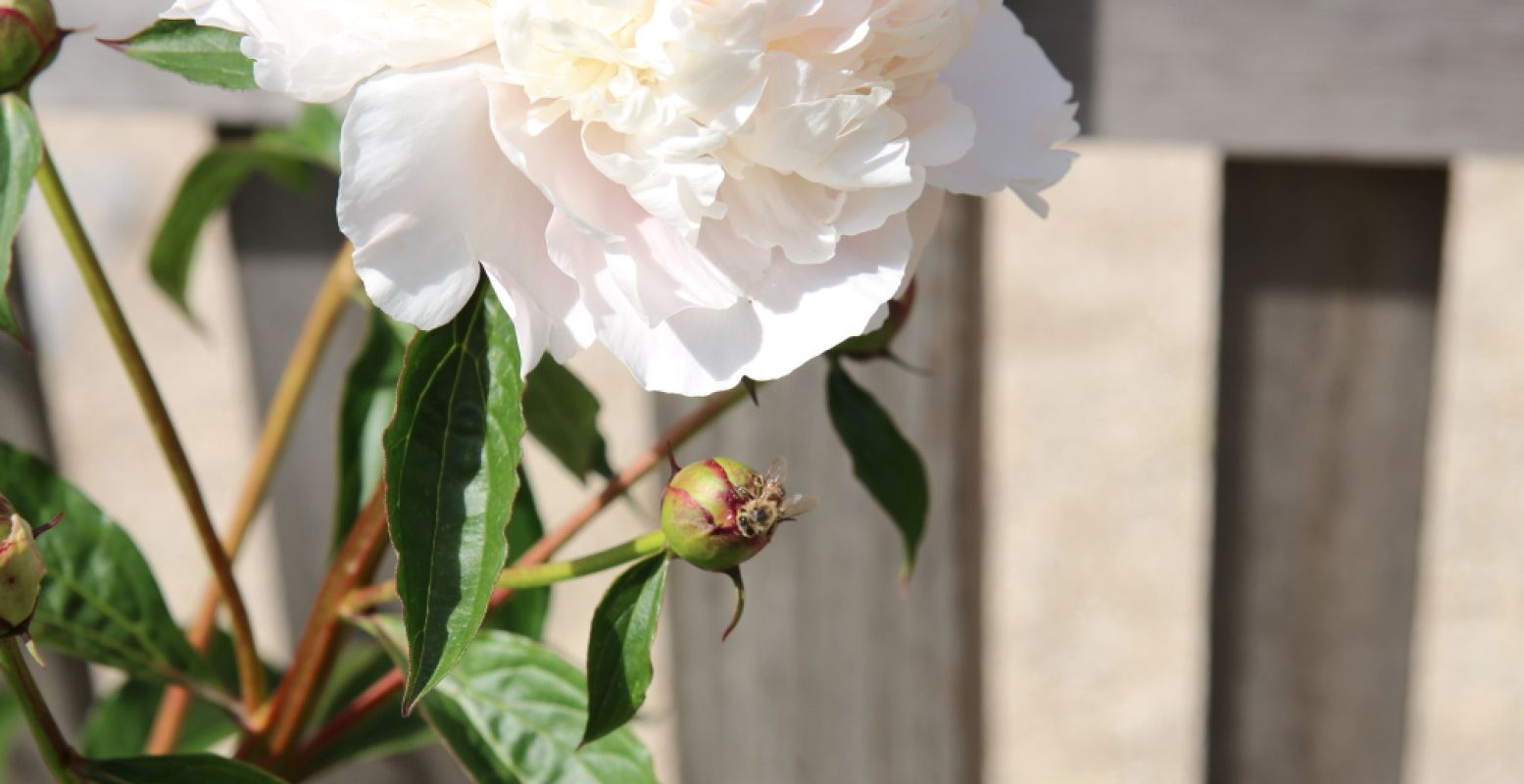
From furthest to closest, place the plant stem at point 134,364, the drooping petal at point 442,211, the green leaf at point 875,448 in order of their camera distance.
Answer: the green leaf at point 875,448
the plant stem at point 134,364
the drooping petal at point 442,211

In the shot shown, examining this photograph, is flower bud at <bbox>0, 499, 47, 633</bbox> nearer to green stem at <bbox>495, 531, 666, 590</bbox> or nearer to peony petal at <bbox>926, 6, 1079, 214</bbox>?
green stem at <bbox>495, 531, 666, 590</bbox>

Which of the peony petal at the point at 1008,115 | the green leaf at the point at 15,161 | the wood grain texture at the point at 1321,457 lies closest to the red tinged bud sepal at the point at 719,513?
the peony petal at the point at 1008,115

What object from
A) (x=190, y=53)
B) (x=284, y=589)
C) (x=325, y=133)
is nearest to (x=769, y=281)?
(x=190, y=53)

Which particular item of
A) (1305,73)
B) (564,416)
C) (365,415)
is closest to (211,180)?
(365,415)

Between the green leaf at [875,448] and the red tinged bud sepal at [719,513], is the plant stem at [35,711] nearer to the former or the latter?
the red tinged bud sepal at [719,513]

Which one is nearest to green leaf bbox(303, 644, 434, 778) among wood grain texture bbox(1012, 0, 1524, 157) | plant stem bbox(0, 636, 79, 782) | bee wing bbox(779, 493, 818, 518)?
plant stem bbox(0, 636, 79, 782)

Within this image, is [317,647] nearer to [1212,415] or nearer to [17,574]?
[17,574]

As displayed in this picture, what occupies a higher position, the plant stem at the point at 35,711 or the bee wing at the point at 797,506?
the bee wing at the point at 797,506
